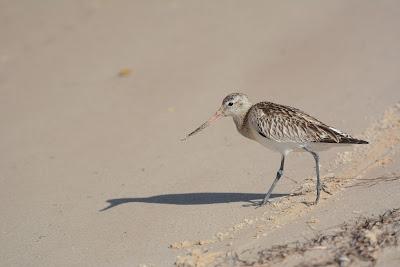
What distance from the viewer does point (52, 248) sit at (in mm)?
7711

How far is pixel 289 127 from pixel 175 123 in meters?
3.63

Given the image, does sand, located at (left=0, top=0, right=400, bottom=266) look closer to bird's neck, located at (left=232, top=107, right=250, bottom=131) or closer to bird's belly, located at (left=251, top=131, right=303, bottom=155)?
bird's belly, located at (left=251, top=131, right=303, bottom=155)

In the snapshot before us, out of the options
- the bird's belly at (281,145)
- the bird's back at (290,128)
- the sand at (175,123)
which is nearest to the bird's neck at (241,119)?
the bird's back at (290,128)

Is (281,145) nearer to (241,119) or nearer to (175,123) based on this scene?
(241,119)

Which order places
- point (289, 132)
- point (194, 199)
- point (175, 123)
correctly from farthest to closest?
point (175, 123) → point (194, 199) → point (289, 132)

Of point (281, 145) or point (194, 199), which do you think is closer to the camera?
point (281, 145)

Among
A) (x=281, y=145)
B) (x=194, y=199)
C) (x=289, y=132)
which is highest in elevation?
(x=289, y=132)

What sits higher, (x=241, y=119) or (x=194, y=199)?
(x=241, y=119)

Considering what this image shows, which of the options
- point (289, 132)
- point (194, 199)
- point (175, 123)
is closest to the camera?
point (289, 132)

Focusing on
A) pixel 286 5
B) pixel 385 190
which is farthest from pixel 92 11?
pixel 385 190

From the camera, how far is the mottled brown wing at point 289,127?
25.5ft

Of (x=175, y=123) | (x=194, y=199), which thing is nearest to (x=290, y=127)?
(x=194, y=199)

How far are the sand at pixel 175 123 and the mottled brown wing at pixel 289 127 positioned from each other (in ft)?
2.48

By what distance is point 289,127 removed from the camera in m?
7.93
